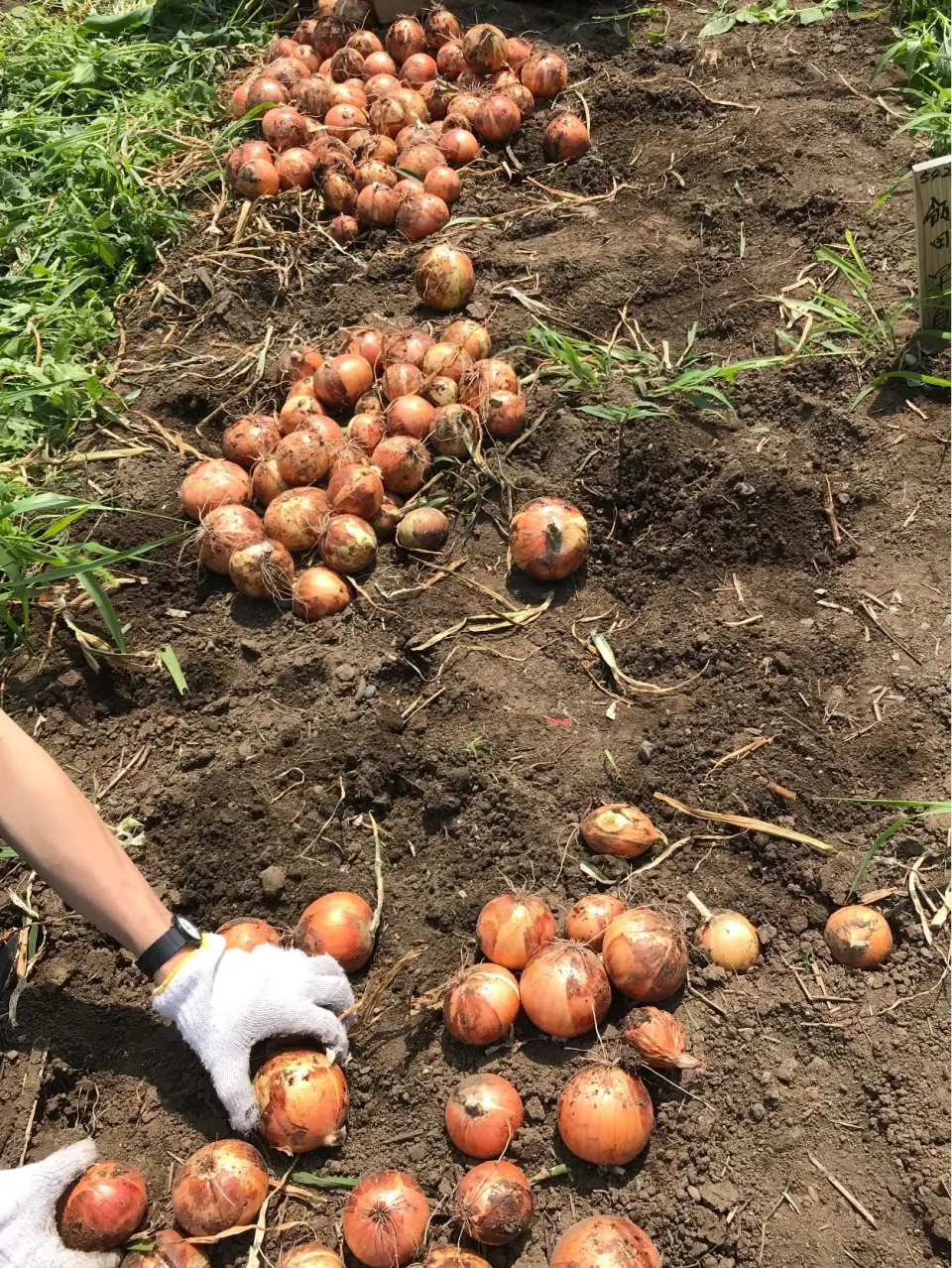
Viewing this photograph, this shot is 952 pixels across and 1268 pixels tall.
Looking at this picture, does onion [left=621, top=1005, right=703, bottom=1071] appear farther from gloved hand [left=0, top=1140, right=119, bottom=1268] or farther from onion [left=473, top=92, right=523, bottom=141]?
onion [left=473, top=92, right=523, bottom=141]

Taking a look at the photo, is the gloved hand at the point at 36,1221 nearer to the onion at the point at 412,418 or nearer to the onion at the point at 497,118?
the onion at the point at 412,418

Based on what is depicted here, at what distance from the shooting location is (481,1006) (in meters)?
2.15

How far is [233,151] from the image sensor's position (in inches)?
192

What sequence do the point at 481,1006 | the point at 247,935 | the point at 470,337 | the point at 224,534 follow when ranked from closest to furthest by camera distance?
1. the point at 481,1006
2. the point at 247,935
3. the point at 224,534
4. the point at 470,337

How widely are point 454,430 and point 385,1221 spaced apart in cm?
249

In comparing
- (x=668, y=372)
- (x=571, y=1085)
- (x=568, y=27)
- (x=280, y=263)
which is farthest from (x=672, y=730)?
(x=568, y=27)

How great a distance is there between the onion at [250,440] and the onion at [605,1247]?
2.74m

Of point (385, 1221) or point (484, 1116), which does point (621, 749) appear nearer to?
point (484, 1116)

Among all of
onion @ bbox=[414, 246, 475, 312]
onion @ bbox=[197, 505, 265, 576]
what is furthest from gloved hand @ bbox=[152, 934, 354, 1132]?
onion @ bbox=[414, 246, 475, 312]

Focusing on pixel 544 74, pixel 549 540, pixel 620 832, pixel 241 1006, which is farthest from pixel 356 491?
pixel 544 74

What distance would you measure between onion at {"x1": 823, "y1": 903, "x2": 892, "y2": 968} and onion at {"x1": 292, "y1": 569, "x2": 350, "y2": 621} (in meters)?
1.84

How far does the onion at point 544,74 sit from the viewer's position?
4.86 meters

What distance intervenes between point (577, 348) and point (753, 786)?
1.96 m

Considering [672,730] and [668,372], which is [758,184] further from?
[672,730]
